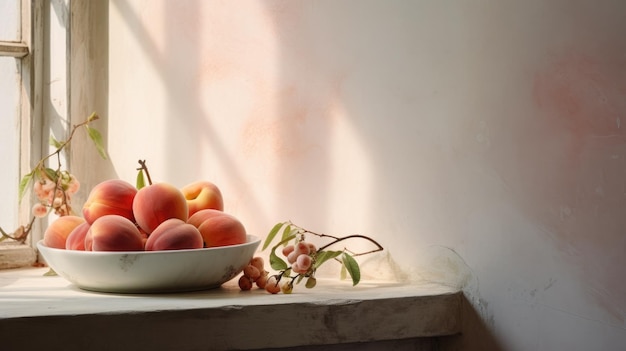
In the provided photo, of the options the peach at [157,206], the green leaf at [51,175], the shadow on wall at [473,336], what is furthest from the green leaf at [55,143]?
the shadow on wall at [473,336]

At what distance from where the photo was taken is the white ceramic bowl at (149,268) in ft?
4.14

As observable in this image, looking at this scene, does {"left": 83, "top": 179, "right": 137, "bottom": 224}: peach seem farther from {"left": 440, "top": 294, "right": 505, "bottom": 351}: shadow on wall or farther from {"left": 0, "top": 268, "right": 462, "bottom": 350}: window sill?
{"left": 440, "top": 294, "right": 505, "bottom": 351}: shadow on wall

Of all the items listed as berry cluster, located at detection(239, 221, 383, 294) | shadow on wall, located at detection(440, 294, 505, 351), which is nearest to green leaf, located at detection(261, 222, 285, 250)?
berry cluster, located at detection(239, 221, 383, 294)

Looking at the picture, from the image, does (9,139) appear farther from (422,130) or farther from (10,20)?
(422,130)

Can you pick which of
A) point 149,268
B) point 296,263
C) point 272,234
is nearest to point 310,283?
point 296,263

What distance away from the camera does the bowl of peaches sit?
1271 mm

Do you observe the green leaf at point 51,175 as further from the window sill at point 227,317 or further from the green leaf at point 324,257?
the green leaf at point 324,257

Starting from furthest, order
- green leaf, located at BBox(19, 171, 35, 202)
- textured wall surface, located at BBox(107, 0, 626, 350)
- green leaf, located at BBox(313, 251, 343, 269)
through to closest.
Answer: green leaf, located at BBox(19, 171, 35, 202) → green leaf, located at BBox(313, 251, 343, 269) → textured wall surface, located at BBox(107, 0, 626, 350)

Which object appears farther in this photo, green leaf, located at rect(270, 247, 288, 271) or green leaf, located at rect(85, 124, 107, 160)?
green leaf, located at rect(85, 124, 107, 160)

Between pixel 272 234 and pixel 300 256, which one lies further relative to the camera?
pixel 272 234

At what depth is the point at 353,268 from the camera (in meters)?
1.35

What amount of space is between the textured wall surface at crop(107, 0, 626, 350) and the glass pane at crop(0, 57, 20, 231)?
0.68ft

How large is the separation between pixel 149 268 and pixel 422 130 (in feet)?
1.61

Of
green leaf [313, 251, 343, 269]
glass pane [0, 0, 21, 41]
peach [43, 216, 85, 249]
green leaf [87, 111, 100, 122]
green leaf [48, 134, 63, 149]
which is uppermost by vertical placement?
glass pane [0, 0, 21, 41]
